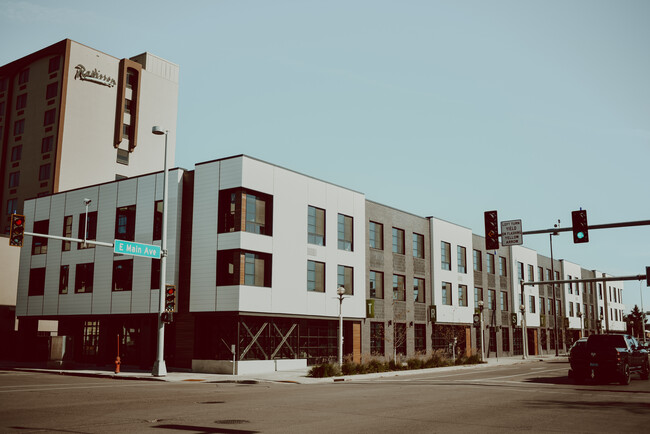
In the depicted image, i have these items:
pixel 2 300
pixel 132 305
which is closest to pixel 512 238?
pixel 132 305

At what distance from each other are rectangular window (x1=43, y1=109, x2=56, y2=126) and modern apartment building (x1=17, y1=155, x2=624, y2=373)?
16809 millimetres

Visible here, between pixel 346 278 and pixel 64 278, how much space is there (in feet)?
66.7

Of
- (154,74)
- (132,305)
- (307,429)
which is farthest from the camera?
(154,74)

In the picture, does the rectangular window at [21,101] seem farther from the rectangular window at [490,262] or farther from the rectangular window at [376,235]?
the rectangular window at [490,262]

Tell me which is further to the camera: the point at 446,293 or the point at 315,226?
the point at 446,293

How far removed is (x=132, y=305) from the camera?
124ft

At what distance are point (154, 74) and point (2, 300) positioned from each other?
3126 cm

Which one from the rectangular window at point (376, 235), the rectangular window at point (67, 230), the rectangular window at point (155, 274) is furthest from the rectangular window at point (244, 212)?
the rectangular window at point (67, 230)

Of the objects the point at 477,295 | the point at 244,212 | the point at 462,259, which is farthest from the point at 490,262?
the point at 244,212

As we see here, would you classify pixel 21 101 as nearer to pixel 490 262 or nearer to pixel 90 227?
pixel 90 227

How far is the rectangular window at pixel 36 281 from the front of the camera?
44681 millimetres

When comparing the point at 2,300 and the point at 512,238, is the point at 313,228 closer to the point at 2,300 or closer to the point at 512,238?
the point at 512,238

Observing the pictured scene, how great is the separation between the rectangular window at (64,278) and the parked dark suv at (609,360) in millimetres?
33817

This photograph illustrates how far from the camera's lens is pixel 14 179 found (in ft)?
207
